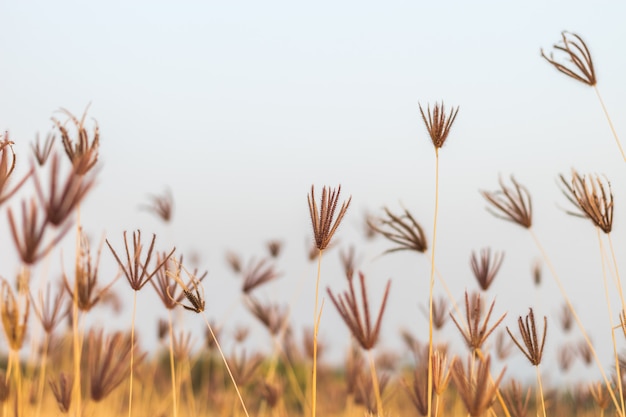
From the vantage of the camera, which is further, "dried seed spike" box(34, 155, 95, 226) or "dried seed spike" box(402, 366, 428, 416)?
"dried seed spike" box(402, 366, 428, 416)

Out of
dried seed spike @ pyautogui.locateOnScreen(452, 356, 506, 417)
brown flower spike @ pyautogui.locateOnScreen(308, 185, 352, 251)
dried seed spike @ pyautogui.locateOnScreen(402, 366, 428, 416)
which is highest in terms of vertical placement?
brown flower spike @ pyautogui.locateOnScreen(308, 185, 352, 251)

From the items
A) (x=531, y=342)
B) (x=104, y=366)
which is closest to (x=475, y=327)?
(x=531, y=342)

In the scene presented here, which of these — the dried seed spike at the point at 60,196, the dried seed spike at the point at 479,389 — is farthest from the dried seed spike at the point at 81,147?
the dried seed spike at the point at 479,389

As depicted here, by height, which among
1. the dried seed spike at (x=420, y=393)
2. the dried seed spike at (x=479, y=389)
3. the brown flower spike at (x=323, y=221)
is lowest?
the dried seed spike at (x=420, y=393)

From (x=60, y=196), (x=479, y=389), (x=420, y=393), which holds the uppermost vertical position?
(x=60, y=196)

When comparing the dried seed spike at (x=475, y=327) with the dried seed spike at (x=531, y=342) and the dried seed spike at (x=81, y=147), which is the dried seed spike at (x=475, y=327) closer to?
the dried seed spike at (x=531, y=342)

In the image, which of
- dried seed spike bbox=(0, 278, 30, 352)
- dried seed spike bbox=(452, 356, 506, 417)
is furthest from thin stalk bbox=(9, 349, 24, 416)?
dried seed spike bbox=(452, 356, 506, 417)

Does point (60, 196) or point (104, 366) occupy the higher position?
point (60, 196)

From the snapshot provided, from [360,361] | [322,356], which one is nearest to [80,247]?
[360,361]

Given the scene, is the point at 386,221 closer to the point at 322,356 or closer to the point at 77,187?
the point at 77,187

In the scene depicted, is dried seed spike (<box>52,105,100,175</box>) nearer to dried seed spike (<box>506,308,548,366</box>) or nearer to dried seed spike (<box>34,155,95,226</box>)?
dried seed spike (<box>34,155,95,226</box>)

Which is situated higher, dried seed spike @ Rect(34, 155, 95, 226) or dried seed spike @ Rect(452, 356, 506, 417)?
dried seed spike @ Rect(34, 155, 95, 226)

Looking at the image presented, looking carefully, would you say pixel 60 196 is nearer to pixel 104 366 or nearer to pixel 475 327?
pixel 104 366

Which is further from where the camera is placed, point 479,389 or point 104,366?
point 104,366
